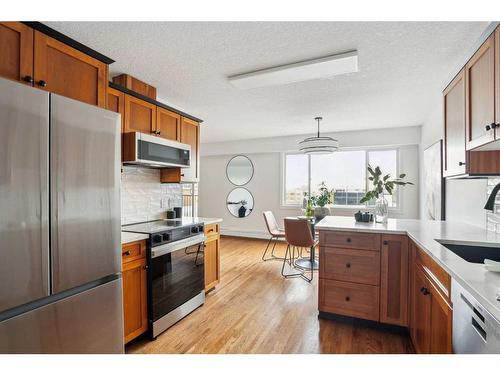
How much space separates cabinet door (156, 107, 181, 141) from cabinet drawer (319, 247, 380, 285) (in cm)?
196

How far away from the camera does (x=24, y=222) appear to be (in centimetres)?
112

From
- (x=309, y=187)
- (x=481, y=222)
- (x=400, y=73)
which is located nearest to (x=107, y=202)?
(x=400, y=73)

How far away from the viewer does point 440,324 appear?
1.33 metres

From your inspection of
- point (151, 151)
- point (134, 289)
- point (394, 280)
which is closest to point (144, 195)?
point (151, 151)

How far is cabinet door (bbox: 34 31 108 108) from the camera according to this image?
137cm

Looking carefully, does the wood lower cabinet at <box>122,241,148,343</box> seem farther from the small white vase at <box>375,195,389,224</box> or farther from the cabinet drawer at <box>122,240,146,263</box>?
the small white vase at <box>375,195,389,224</box>

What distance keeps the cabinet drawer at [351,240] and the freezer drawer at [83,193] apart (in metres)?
1.70

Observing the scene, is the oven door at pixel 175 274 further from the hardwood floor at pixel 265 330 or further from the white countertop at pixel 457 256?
the white countertop at pixel 457 256

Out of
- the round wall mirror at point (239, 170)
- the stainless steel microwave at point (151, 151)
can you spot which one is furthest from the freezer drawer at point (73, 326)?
the round wall mirror at point (239, 170)

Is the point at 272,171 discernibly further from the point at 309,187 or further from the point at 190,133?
the point at 190,133

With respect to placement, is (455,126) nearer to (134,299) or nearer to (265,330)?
(265,330)

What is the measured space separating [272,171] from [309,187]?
3.13 feet

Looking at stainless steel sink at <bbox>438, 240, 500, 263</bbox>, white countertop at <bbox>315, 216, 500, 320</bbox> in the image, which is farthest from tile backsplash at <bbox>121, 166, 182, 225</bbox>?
stainless steel sink at <bbox>438, 240, 500, 263</bbox>

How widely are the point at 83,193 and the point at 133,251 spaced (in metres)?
0.73
